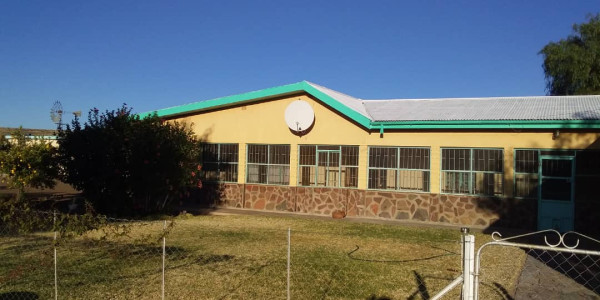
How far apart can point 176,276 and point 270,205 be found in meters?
10.2

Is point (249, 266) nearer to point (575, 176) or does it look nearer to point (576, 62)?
point (575, 176)

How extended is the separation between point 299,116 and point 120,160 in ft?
21.3

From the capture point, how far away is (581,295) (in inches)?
289

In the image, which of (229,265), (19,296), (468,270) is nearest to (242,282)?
(229,265)

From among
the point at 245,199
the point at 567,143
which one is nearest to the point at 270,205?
the point at 245,199

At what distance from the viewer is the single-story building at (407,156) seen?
14195 mm

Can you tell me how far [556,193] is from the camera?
46.6 ft

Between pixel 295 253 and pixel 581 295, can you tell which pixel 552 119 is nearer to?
pixel 581 295

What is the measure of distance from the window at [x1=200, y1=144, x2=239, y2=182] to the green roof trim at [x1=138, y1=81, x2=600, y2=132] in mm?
1731

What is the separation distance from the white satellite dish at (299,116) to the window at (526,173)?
7160mm

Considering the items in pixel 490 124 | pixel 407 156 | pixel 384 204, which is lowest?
pixel 384 204

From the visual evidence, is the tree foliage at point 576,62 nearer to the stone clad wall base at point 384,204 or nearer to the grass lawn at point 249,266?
the stone clad wall base at point 384,204

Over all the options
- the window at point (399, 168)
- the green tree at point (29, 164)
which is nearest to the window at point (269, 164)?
the window at point (399, 168)

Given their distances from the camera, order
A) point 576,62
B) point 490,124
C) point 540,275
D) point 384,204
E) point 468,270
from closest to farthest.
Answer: point 468,270, point 540,275, point 490,124, point 384,204, point 576,62
